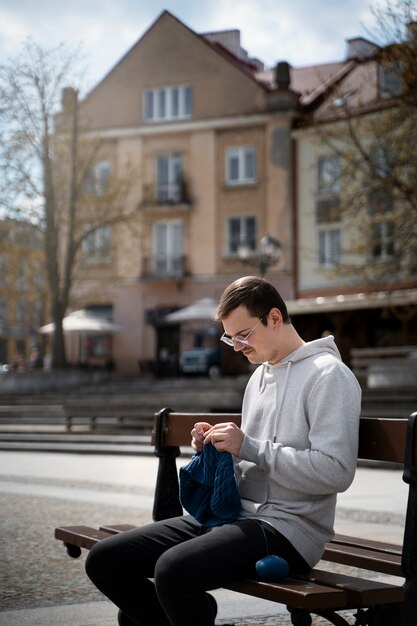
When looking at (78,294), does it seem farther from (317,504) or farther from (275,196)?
(317,504)

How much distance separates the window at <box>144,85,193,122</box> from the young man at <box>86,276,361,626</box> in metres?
41.2

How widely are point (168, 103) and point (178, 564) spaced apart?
139 ft

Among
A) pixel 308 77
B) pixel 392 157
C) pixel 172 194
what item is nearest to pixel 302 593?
pixel 392 157

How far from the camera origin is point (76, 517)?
31.2ft

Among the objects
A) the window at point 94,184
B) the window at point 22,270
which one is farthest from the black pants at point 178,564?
the window at point 22,270

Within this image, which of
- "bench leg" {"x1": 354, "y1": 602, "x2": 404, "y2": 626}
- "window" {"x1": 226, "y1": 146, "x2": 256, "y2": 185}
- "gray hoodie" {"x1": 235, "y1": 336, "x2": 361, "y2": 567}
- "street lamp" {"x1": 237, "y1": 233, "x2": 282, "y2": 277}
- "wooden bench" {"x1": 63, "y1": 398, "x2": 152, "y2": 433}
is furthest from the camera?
"window" {"x1": 226, "y1": 146, "x2": 256, "y2": 185}

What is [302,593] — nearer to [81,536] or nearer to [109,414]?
[81,536]

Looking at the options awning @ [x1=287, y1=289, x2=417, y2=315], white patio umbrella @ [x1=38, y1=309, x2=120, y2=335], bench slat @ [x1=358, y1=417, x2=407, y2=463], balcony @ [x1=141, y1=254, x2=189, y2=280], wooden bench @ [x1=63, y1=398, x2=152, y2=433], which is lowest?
wooden bench @ [x1=63, y1=398, x2=152, y2=433]

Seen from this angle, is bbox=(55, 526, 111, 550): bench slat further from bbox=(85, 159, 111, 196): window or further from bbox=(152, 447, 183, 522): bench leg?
bbox=(85, 159, 111, 196): window

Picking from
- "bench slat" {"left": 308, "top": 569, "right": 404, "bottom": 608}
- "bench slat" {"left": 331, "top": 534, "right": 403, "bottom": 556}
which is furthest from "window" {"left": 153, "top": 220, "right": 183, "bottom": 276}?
"bench slat" {"left": 308, "top": 569, "right": 404, "bottom": 608}

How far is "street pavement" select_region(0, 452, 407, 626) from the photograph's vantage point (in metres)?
5.48

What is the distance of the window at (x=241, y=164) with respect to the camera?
144 ft

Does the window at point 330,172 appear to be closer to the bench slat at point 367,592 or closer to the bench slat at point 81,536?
the bench slat at point 81,536

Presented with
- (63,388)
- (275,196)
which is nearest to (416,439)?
(63,388)
